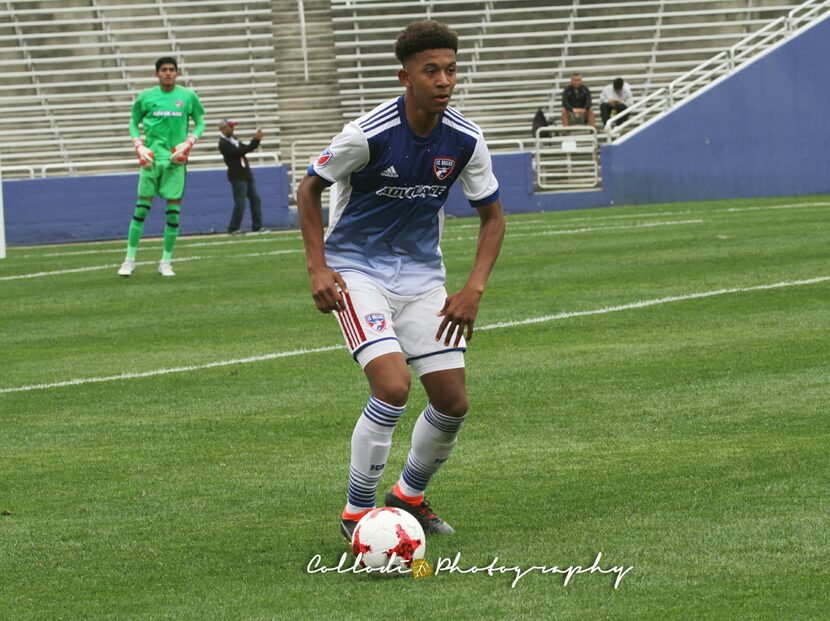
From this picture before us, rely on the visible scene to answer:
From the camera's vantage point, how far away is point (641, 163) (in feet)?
95.3

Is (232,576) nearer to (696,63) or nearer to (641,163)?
(641,163)

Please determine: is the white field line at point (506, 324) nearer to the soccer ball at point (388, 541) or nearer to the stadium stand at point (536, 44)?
the soccer ball at point (388, 541)

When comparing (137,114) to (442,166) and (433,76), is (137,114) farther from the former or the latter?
(433,76)

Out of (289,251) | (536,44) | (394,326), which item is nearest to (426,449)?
(394,326)

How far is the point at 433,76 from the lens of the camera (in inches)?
223

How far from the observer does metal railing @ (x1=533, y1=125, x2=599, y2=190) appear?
94.4ft

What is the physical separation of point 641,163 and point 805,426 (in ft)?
71.8

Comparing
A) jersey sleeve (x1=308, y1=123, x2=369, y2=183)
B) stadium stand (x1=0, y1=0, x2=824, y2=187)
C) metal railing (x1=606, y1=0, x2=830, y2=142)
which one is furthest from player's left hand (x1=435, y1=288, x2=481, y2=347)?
stadium stand (x1=0, y1=0, x2=824, y2=187)

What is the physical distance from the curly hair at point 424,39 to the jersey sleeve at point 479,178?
0.47m

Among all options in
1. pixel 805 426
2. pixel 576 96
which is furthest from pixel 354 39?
pixel 805 426

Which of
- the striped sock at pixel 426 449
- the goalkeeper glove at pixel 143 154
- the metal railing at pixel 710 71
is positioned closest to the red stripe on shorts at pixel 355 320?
the striped sock at pixel 426 449

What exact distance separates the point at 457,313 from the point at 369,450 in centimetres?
60

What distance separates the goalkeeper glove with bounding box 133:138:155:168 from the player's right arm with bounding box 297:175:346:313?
10.5 metres

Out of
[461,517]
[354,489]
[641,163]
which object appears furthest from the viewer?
[641,163]
